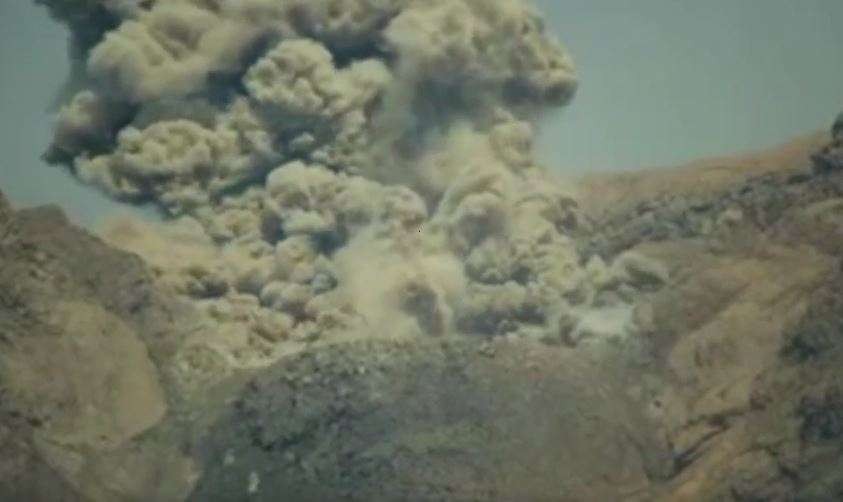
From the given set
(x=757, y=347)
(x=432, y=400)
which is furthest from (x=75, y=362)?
(x=757, y=347)

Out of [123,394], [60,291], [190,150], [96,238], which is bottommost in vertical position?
[123,394]

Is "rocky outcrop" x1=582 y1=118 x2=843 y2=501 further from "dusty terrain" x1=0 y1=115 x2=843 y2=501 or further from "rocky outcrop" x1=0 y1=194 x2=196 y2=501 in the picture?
"rocky outcrop" x1=0 y1=194 x2=196 y2=501

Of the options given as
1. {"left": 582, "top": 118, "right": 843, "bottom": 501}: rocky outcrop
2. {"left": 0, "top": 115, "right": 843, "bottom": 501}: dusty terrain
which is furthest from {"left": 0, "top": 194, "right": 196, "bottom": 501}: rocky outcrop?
{"left": 582, "top": 118, "right": 843, "bottom": 501}: rocky outcrop

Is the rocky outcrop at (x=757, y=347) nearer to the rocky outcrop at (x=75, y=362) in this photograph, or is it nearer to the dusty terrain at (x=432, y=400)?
the dusty terrain at (x=432, y=400)

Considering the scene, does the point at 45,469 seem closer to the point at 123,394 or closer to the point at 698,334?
the point at 123,394

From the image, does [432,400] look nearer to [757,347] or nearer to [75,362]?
[757,347]

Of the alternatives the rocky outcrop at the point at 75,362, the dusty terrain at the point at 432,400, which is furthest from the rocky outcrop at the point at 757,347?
the rocky outcrop at the point at 75,362

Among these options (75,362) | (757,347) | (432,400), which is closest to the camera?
(432,400)

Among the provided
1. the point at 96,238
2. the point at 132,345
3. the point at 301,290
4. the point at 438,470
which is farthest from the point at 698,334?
the point at 96,238
